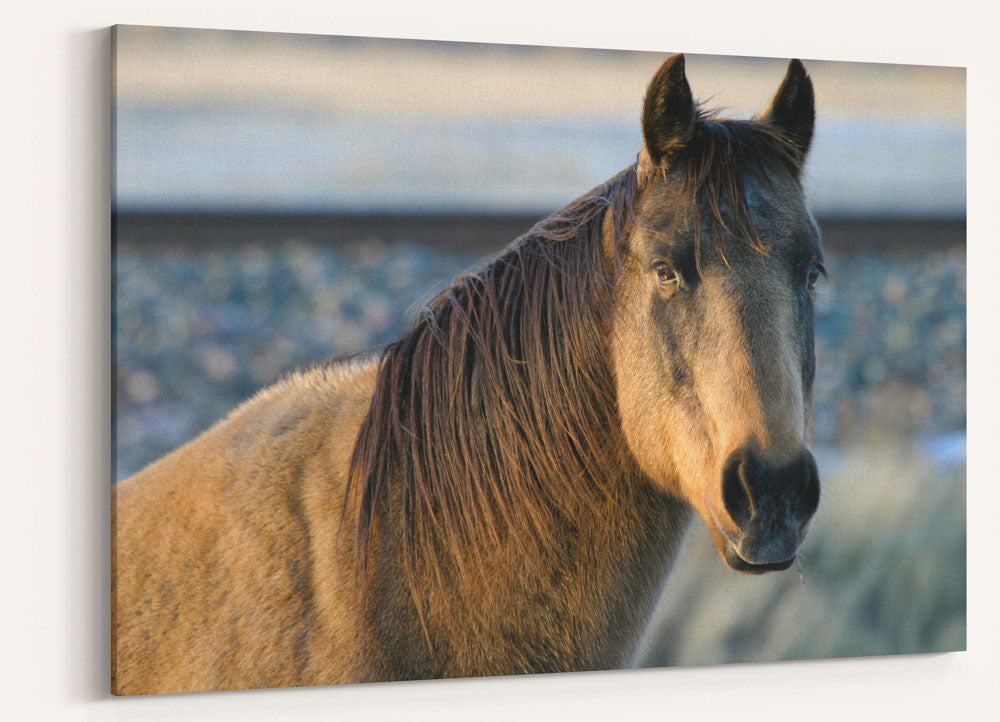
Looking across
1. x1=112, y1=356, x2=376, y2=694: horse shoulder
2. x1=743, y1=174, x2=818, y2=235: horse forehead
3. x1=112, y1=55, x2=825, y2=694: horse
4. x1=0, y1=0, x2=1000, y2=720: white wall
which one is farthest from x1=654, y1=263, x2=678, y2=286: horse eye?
x1=0, y1=0, x2=1000, y2=720: white wall

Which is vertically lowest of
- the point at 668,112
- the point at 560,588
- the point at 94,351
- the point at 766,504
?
the point at 560,588

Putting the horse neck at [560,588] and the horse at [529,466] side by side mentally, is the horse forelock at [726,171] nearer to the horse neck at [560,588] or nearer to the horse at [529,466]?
the horse at [529,466]

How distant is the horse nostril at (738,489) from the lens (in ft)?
5.48

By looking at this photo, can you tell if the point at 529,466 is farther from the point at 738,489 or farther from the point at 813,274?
the point at 813,274

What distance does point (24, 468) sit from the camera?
191cm

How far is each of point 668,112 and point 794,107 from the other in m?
0.29

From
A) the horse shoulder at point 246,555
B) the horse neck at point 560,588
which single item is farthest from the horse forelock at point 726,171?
the horse shoulder at point 246,555

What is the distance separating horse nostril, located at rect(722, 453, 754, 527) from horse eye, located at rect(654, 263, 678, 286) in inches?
Answer: 12.0

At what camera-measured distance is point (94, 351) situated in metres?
1.95

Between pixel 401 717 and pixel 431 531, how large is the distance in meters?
0.49

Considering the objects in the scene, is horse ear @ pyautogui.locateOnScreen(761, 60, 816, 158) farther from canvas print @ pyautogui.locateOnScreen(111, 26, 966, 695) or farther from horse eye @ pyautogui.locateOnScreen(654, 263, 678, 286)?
horse eye @ pyautogui.locateOnScreen(654, 263, 678, 286)

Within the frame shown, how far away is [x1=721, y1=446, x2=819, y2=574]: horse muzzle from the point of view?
1.67 meters

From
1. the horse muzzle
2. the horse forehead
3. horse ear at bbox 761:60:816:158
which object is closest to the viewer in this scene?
the horse muzzle

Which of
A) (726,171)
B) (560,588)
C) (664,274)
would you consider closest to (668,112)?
(726,171)
